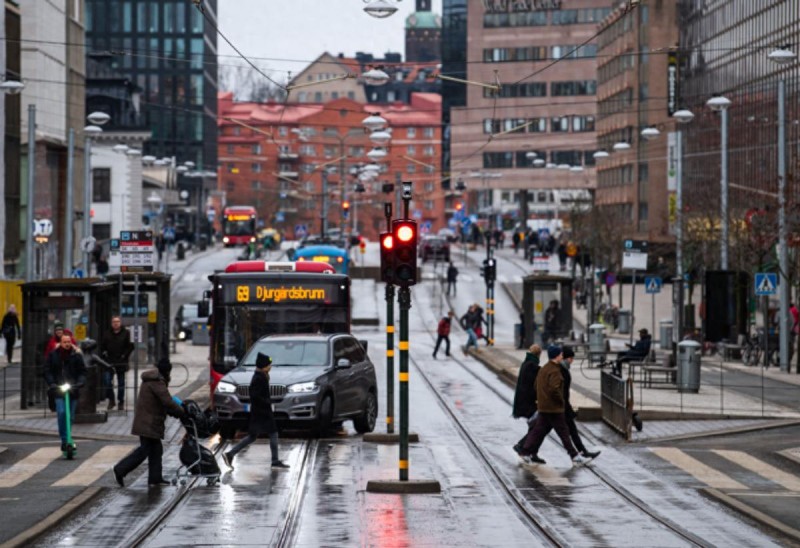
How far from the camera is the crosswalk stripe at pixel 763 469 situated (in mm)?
21578

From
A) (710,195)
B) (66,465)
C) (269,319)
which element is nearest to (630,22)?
(710,195)

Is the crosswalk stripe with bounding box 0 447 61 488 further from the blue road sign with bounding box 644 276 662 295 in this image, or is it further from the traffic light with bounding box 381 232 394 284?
the blue road sign with bounding box 644 276 662 295

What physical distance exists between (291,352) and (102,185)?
8614cm

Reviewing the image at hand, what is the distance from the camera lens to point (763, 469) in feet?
75.5

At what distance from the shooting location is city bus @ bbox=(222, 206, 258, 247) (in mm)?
122500

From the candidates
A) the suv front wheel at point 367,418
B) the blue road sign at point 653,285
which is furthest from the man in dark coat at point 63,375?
the blue road sign at point 653,285

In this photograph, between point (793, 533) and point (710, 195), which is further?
point (710, 195)

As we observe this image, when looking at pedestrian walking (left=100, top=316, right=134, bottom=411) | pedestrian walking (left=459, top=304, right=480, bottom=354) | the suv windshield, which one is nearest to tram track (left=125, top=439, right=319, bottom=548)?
the suv windshield

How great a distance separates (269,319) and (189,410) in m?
10.1

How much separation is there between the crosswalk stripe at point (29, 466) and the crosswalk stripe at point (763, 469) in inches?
360

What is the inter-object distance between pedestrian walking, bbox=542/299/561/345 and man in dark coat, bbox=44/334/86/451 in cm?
3108

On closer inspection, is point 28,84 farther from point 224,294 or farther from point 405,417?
point 405,417

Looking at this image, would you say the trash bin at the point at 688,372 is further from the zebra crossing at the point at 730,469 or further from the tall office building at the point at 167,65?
the tall office building at the point at 167,65

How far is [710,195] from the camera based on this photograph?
238 feet
